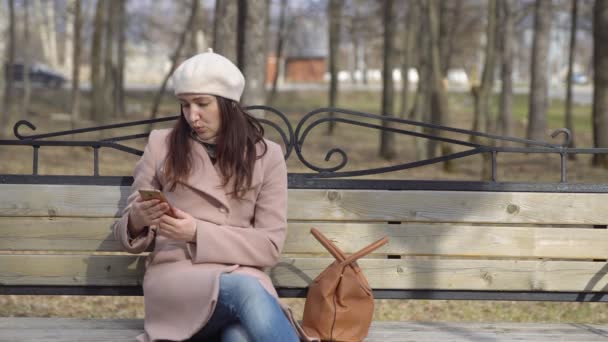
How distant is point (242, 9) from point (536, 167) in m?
9.84

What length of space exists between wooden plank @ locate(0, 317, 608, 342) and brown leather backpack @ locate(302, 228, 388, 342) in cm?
21

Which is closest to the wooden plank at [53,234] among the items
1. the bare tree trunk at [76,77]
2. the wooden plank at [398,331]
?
the wooden plank at [398,331]

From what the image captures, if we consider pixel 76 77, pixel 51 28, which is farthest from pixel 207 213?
pixel 51 28

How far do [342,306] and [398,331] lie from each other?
0.46 m

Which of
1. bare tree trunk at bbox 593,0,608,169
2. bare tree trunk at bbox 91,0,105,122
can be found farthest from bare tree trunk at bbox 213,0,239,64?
bare tree trunk at bbox 91,0,105,122

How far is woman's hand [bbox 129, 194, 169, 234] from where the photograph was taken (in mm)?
3715

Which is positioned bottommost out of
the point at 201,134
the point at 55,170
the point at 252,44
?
the point at 55,170

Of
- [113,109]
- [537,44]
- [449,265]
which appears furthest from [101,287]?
[113,109]

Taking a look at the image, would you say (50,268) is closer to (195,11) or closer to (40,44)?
(195,11)

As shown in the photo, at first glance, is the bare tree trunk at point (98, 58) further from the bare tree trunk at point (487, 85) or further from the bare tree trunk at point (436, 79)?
the bare tree trunk at point (487, 85)

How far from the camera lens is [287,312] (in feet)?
12.6

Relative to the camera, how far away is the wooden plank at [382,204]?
442 cm

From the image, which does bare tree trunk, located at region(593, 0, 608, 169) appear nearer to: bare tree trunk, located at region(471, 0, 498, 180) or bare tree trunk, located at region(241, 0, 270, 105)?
bare tree trunk, located at region(471, 0, 498, 180)

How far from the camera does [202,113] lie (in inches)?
153
